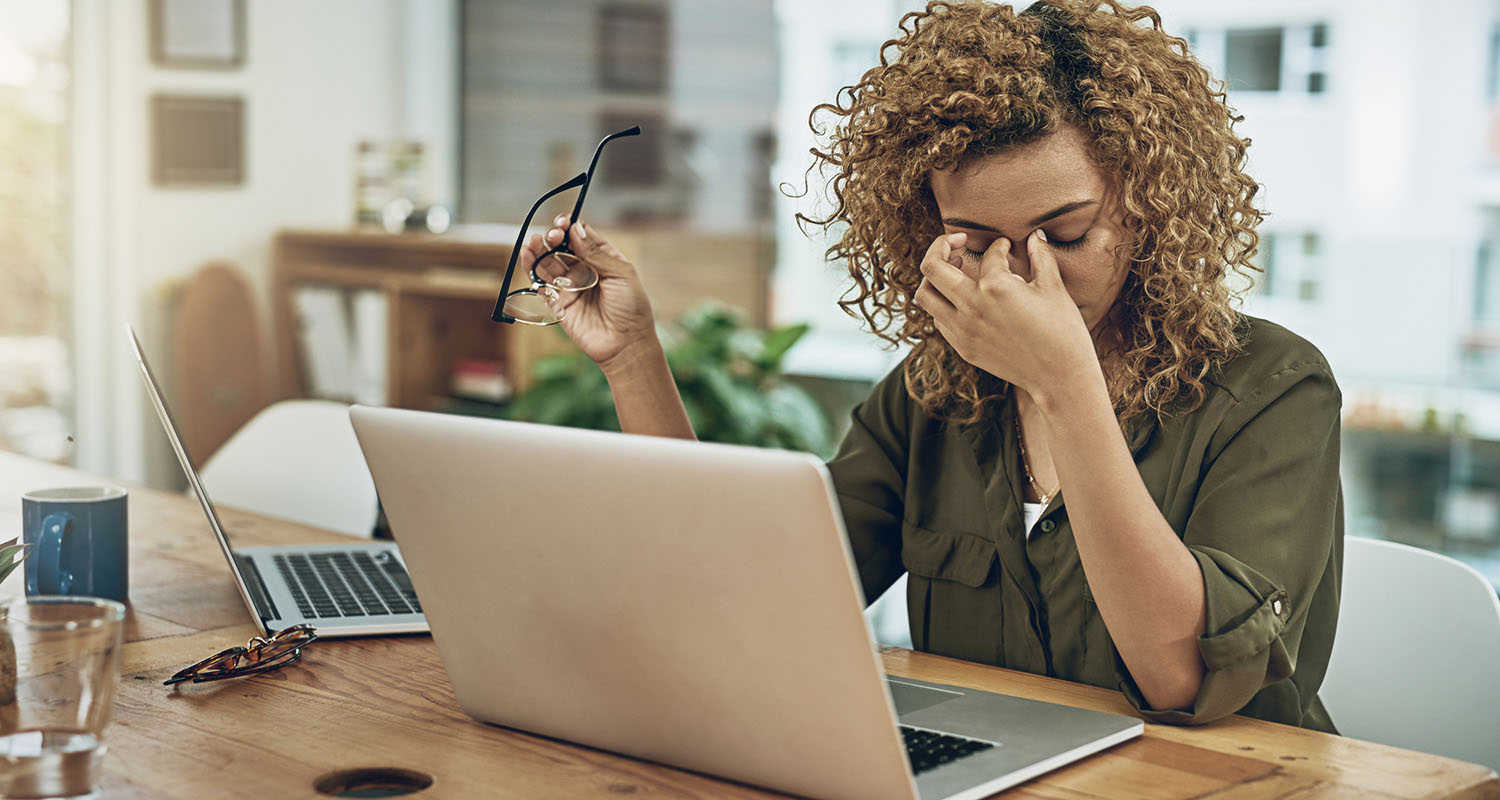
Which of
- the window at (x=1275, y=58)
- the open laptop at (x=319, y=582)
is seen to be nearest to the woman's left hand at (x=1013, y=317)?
the open laptop at (x=319, y=582)

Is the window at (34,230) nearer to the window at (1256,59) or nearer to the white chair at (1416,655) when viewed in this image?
the window at (1256,59)

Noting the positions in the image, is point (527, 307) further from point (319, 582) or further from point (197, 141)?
point (197, 141)

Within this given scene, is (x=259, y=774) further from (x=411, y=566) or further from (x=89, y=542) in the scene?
(x=89, y=542)

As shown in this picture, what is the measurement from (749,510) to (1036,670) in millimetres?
680

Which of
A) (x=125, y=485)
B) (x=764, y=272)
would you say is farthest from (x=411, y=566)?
(x=764, y=272)

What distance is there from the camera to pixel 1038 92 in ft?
4.18

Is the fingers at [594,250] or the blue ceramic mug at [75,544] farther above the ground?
the fingers at [594,250]

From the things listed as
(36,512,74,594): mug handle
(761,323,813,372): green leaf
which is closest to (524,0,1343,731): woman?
(36,512,74,594): mug handle

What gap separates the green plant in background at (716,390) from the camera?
11.6ft

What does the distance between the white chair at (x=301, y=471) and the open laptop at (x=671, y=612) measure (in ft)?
3.61

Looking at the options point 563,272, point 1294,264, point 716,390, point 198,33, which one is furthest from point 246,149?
point 563,272

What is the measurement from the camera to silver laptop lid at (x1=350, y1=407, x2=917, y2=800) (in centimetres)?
83

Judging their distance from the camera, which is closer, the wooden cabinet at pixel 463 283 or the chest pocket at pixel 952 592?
the chest pocket at pixel 952 592

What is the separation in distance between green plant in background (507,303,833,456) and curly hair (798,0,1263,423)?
2094mm
